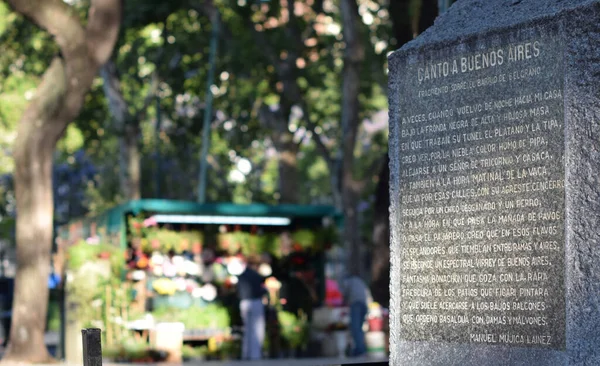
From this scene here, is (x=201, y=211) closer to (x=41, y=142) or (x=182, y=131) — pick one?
(x=41, y=142)

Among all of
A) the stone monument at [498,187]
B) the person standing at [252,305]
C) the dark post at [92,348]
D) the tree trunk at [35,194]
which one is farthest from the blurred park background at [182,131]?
the dark post at [92,348]

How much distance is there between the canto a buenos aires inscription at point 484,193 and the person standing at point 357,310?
18.7 metres

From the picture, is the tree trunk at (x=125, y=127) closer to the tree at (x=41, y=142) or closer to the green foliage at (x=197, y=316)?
the green foliage at (x=197, y=316)

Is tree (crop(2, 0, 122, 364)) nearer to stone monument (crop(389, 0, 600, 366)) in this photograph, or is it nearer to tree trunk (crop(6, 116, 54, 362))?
tree trunk (crop(6, 116, 54, 362))

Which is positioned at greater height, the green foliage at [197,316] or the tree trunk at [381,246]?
the tree trunk at [381,246]

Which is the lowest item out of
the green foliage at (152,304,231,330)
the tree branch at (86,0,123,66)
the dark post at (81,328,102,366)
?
the green foliage at (152,304,231,330)

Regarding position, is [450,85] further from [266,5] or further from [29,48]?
[29,48]

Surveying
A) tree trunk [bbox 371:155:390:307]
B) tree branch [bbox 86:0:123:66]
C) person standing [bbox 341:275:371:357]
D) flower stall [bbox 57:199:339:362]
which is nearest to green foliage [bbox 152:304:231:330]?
flower stall [bbox 57:199:339:362]

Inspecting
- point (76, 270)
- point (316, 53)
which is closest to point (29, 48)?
point (316, 53)

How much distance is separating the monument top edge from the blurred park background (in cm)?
1227

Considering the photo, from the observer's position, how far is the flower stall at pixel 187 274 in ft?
85.3

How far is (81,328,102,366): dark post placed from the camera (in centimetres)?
745

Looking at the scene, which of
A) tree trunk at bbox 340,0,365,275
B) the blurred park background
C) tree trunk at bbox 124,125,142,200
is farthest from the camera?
tree trunk at bbox 124,125,142,200

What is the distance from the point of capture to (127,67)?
4091 cm
